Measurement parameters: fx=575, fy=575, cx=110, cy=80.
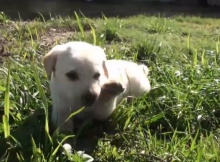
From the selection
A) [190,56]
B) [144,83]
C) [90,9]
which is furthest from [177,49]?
[90,9]

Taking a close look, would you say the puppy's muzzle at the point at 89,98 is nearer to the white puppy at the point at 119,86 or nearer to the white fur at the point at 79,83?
the white fur at the point at 79,83

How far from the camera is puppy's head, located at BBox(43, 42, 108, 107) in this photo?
3.58m

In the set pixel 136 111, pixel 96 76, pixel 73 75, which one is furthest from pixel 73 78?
pixel 136 111

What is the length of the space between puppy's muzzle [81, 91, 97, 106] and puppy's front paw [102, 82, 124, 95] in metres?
0.17

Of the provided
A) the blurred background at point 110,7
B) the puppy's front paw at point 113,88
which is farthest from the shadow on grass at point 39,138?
the blurred background at point 110,7

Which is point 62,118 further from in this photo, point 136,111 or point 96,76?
point 136,111

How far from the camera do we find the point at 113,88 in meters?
3.70

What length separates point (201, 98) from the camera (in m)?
4.09

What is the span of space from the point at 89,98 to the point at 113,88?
0.71ft

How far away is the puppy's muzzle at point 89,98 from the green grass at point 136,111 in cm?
23

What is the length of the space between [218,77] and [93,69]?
4.14ft

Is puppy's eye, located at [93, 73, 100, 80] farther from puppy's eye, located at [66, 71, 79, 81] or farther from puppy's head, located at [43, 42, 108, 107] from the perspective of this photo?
puppy's eye, located at [66, 71, 79, 81]

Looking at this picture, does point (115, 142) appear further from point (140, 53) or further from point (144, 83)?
point (140, 53)

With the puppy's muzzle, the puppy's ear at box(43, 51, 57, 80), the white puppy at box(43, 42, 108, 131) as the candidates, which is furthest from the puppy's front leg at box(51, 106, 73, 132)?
the puppy's ear at box(43, 51, 57, 80)
